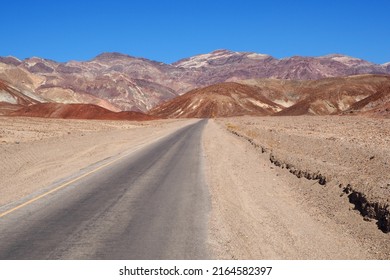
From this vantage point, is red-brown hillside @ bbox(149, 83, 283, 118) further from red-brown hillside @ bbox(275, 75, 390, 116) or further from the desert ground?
the desert ground

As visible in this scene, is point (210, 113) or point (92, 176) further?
point (210, 113)

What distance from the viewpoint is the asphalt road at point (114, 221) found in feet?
25.2

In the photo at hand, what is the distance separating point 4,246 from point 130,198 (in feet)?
14.8

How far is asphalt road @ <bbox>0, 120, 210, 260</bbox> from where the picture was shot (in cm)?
768

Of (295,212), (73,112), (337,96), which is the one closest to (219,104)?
(337,96)

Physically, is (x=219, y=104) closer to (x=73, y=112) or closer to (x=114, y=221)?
(x=73, y=112)

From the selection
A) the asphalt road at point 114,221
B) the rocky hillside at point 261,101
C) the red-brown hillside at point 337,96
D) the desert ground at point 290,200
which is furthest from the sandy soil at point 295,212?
the rocky hillside at point 261,101

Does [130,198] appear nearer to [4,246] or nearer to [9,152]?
[4,246]

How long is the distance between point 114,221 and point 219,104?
528ft

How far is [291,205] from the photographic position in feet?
37.5

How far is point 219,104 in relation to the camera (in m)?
169

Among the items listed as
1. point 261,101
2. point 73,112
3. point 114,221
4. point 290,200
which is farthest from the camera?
point 261,101

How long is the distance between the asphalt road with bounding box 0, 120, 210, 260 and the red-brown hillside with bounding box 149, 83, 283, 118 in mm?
144807
